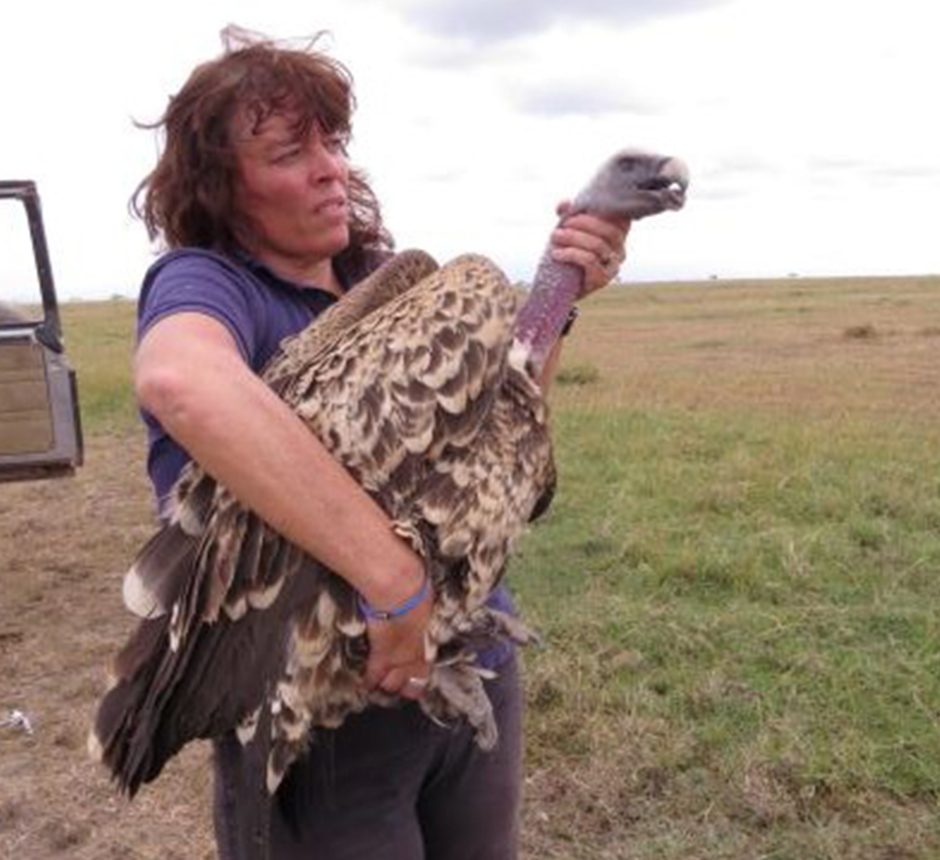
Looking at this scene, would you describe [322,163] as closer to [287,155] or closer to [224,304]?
[287,155]

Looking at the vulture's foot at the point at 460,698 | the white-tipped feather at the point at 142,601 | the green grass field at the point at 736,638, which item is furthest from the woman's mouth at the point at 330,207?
the green grass field at the point at 736,638

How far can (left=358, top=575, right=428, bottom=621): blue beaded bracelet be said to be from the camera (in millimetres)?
2145

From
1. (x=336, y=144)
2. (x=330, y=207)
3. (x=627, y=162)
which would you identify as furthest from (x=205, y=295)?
(x=627, y=162)

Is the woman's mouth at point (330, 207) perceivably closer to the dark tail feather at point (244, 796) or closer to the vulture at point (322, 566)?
the vulture at point (322, 566)

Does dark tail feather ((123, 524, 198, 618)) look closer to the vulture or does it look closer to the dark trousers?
the vulture

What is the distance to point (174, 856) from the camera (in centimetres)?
461

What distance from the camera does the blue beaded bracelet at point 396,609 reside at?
7.04 ft

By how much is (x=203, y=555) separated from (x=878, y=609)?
4537mm

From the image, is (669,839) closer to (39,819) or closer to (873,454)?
(39,819)

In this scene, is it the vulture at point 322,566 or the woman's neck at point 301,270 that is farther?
the woman's neck at point 301,270

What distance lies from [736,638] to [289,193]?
13.0 feet

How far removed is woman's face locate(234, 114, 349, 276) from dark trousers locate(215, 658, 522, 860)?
90 centimetres

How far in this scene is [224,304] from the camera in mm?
2277

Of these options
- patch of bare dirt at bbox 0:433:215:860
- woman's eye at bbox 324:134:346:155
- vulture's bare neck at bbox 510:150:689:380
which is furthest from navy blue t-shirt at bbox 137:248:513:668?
patch of bare dirt at bbox 0:433:215:860
